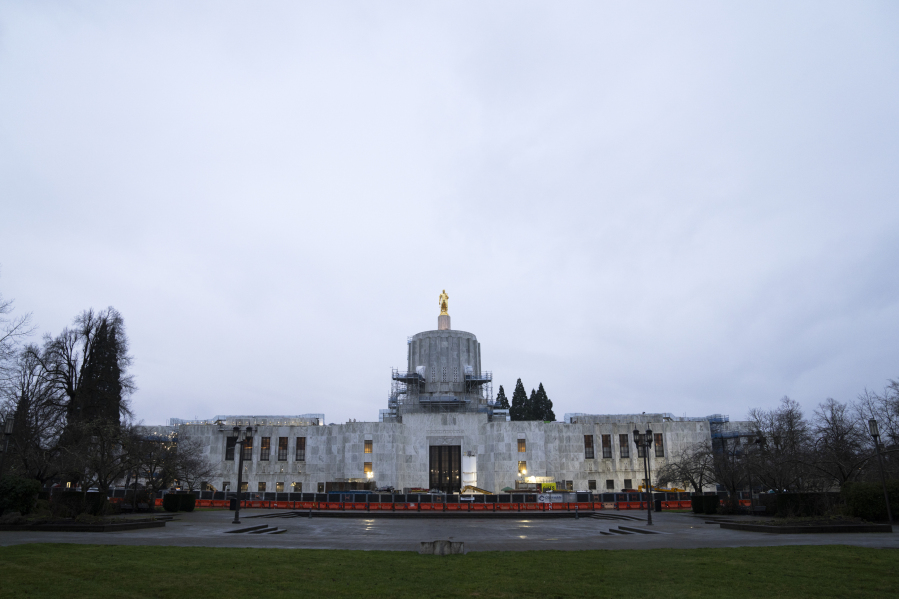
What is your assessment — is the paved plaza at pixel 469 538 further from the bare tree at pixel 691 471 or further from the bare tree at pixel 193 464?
the bare tree at pixel 193 464

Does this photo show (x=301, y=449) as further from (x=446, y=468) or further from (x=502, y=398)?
(x=502, y=398)

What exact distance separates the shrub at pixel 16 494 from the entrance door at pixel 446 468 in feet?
160

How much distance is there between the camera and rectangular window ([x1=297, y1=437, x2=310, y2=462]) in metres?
70.4

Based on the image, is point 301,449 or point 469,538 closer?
point 469,538

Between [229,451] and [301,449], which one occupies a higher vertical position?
[301,449]

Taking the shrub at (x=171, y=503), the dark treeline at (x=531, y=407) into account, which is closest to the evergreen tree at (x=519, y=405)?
the dark treeline at (x=531, y=407)

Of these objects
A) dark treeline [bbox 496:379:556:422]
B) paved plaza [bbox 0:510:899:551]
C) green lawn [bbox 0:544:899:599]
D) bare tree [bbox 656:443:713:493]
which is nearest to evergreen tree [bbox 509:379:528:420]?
dark treeline [bbox 496:379:556:422]

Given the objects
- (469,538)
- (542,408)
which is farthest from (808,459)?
(542,408)

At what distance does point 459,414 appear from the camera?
233 ft

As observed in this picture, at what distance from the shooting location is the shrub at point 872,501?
2516 centimetres

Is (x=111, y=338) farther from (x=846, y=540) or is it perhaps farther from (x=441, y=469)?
(x=846, y=540)

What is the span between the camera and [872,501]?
992 inches

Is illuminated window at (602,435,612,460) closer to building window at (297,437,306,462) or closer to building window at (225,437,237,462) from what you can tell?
building window at (297,437,306,462)

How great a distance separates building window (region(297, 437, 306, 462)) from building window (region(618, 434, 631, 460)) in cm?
3773
